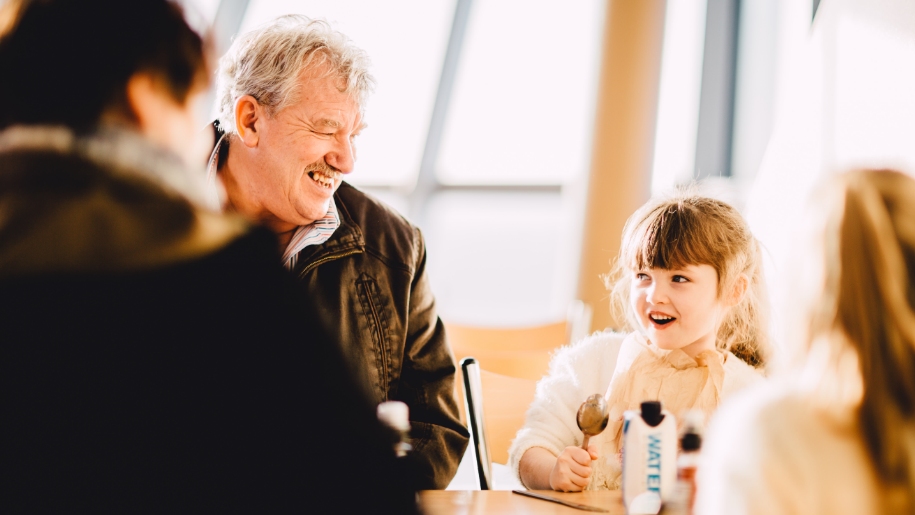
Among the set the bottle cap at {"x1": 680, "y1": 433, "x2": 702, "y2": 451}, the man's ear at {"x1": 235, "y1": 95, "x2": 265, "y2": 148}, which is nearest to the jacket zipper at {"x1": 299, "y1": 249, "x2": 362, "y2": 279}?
the man's ear at {"x1": 235, "y1": 95, "x2": 265, "y2": 148}

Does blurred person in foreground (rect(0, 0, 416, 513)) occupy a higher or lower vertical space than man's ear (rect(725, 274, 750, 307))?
lower

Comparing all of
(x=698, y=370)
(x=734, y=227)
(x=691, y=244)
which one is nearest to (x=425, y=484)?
(x=698, y=370)

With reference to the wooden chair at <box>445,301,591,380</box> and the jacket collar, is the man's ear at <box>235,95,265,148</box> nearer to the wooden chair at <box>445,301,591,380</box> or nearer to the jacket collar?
the jacket collar

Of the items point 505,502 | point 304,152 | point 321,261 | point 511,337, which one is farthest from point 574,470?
point 511,337

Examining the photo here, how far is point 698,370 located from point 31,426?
4.23ft

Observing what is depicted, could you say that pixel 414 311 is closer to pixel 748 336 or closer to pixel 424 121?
pixel 748 336

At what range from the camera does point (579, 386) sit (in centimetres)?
178

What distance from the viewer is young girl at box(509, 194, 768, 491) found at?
63.1 inches

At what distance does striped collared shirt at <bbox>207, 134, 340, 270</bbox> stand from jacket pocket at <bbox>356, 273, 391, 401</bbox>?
5.5 inches

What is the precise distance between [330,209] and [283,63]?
370 millimetres

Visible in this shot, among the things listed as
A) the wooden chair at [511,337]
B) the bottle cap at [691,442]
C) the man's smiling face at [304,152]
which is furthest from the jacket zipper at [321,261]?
the bottle cap at [691,442]

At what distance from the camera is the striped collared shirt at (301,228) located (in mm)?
1829

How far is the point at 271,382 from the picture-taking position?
0.79 m

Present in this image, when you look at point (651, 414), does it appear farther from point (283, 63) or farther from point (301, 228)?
→ point (283, 63)
